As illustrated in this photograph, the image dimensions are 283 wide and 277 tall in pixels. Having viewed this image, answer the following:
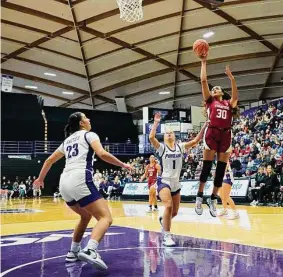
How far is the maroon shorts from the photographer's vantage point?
5.37 m

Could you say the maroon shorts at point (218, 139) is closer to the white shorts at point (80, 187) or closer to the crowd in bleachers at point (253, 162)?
the white shorts at point (80, 187)

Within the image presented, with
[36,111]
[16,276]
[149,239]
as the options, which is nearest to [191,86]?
[36,111]

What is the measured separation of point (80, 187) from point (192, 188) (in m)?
13.6

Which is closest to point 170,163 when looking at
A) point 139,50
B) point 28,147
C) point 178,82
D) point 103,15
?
point 103,15

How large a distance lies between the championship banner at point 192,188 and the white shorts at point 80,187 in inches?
468

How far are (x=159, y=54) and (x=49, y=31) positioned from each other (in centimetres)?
680

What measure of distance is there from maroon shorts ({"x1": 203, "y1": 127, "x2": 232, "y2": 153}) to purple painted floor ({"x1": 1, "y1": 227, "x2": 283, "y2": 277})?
139 cm

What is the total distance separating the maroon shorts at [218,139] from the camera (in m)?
5.37

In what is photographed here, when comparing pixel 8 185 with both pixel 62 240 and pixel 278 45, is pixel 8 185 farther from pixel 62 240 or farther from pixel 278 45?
pixel 62 240

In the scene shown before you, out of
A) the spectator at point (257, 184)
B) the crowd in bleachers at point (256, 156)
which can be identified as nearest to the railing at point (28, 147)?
the crowd in bleachers at point (256, 156)

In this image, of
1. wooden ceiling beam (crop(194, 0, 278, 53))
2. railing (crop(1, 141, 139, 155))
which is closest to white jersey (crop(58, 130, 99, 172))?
wooden ceiling beam (crop(194, 0, 278, 53))

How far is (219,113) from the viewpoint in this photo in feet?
17.4

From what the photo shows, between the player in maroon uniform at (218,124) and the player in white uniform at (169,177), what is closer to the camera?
the player in maroon uniform at (218,124)

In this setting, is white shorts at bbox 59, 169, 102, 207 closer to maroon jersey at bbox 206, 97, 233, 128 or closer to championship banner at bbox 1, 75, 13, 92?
maroon jersey at bbox 206, 97, 233, 128
